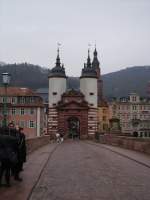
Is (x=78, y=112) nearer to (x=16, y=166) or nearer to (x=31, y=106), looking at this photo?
(x=31, y=106)

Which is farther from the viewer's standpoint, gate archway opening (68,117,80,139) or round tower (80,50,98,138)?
gate archway opening (68,117,80,139)

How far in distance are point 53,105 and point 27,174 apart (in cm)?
7145

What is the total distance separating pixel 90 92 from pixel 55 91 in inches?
244

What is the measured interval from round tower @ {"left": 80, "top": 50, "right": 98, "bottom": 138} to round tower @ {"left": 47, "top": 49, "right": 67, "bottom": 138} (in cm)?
372

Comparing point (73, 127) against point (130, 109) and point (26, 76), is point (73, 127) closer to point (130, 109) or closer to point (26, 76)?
point (26, 76)

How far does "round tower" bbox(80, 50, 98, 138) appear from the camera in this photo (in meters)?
87.1

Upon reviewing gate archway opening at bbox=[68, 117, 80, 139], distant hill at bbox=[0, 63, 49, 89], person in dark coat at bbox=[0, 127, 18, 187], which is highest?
distant hill at bbox=[0, 63, 49, 89]

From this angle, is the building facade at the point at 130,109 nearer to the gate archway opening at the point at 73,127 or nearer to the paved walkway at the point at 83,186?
the gate archway opening at the point at 73,127

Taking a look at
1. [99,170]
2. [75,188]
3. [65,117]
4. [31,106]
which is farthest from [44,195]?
[31,106]

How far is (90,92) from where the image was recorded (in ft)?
293

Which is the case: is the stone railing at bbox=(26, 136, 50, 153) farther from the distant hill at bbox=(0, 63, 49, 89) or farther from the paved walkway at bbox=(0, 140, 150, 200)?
the distant hill at bbox=(0, 63, 49, 89)

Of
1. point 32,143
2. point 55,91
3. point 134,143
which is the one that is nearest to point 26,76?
point 55,91

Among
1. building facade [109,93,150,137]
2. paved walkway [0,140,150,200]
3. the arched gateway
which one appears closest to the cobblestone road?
paved walkway [0,140,150,200]

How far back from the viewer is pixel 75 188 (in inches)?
484
